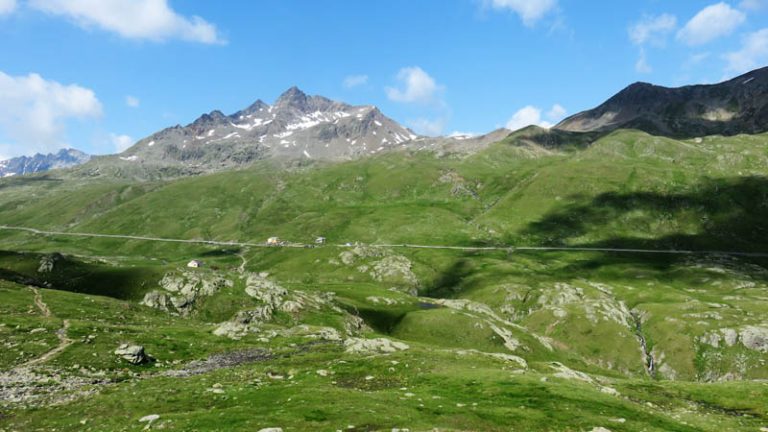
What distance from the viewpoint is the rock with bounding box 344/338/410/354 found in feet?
230

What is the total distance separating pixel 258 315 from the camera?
10369 cm

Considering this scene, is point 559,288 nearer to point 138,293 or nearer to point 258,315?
point 258,315

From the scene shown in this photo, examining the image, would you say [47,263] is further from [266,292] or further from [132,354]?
[132,354]

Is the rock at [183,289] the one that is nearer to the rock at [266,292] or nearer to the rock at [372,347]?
the rock at [266,292]

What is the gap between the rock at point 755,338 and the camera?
142m

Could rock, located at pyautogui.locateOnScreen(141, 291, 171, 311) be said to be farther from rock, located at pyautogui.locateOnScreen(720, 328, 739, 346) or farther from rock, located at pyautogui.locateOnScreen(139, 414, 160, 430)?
rock, located at pyautogui.locateOnScreen(720, 328, 739, 346)

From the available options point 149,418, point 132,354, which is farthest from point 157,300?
point 149,418

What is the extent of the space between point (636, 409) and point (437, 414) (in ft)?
72.8

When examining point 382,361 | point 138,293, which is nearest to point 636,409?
point 382,361

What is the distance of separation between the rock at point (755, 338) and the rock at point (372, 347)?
134 m

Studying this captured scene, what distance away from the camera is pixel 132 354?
56.3m

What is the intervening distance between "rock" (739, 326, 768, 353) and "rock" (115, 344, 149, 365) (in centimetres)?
17563

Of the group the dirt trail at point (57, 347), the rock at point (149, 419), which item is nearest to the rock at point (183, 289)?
the dirt trail at point (57, 347)

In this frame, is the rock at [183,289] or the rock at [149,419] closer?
the rock at [149,419]
